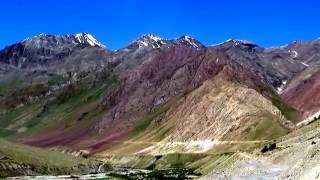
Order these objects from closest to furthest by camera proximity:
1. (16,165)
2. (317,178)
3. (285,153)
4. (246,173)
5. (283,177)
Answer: (317,178) → (283,177) → (246,173) → (285,153) → (16,165)

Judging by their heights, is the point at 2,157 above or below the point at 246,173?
above

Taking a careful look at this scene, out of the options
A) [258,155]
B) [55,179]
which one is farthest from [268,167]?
[55,179]

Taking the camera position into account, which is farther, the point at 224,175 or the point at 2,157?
the point at 2,157

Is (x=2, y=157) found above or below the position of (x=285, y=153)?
above

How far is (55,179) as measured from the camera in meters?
173

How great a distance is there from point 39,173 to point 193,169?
145 feet

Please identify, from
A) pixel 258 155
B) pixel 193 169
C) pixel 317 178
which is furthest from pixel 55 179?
pixel 317 178

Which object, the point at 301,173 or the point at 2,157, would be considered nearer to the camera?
the point at 301,173

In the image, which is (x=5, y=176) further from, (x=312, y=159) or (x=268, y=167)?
(x=312, y=159)

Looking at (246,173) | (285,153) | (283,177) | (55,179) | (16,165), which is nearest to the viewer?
(283,177)

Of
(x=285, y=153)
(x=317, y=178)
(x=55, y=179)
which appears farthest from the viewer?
(x=55, y=179)

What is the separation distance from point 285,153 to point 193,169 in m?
79.9

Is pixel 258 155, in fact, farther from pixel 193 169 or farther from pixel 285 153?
pixel 193 169

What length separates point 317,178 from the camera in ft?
232
